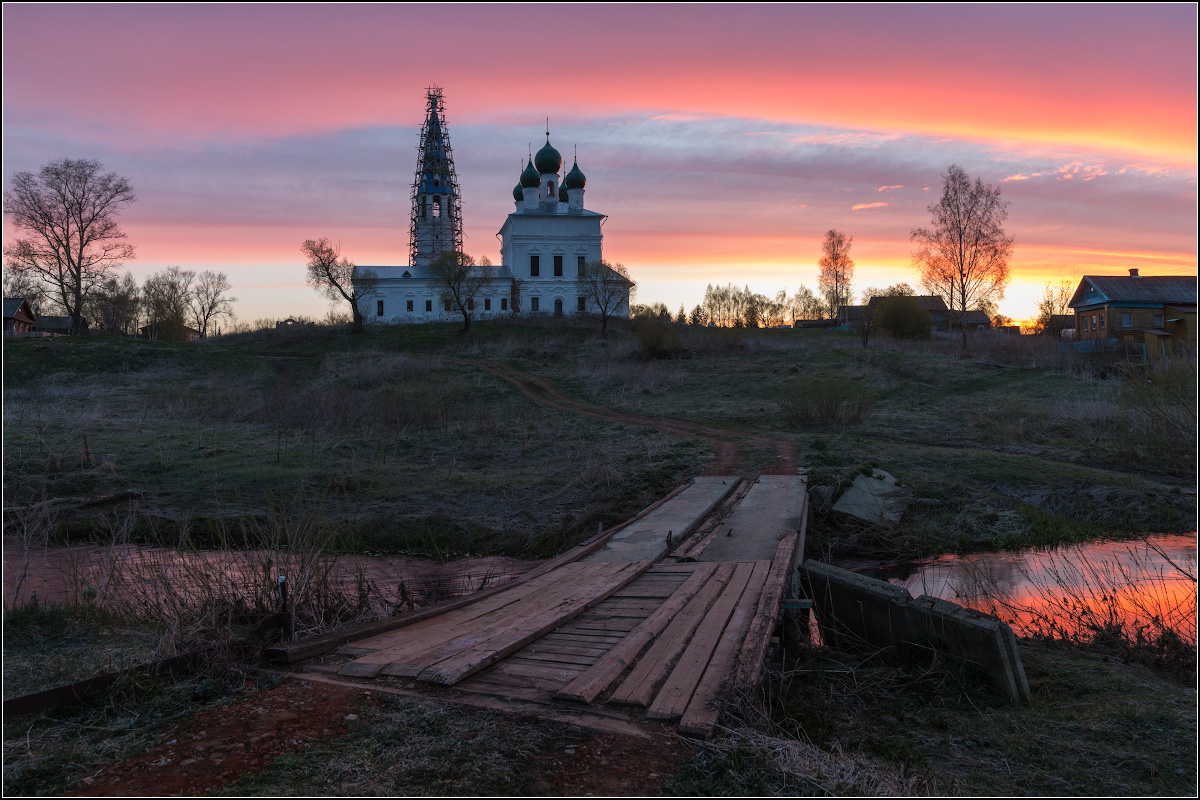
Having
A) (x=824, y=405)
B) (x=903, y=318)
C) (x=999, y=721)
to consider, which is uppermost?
(x=903, y=318)

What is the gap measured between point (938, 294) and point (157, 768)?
1803 inches

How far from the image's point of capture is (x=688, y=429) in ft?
66.2

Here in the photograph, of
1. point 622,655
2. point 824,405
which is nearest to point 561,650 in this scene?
point 622,655

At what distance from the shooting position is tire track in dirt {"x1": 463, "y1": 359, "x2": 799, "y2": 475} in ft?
48.2

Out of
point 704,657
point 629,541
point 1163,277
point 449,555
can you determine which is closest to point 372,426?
point 449,555

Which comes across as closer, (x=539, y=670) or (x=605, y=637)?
(x=539, y=670)

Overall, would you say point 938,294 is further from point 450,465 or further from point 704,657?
point 704,657

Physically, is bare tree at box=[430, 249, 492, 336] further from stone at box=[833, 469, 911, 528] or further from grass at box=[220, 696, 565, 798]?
grass at box=[220, 696, 565, 798]

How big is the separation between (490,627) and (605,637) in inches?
36.4

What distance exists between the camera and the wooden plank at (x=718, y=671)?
4.30 m

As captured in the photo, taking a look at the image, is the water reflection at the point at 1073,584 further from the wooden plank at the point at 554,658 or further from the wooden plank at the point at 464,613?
the wooden plank at the point at 554,658

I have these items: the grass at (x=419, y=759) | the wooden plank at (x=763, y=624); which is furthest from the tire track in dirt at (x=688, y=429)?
the grass at (x=419, y=759)

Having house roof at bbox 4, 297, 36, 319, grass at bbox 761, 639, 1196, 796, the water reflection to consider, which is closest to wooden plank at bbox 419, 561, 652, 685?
grass at bbox 761, 639, 1196, 796

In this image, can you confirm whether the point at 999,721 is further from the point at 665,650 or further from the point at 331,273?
the point at 331,273
